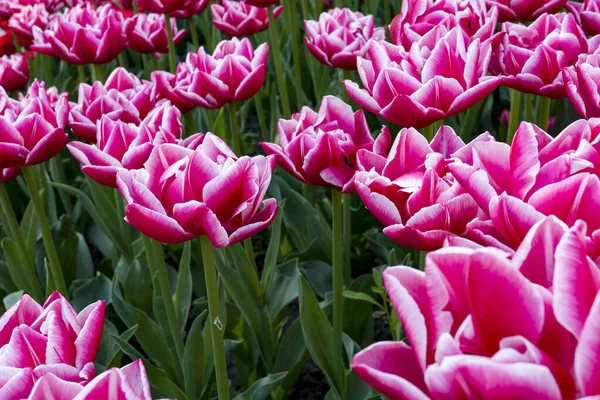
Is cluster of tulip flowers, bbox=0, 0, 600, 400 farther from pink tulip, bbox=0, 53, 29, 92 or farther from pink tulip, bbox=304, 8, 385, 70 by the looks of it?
pink tulip, bbox=0, 53, 29, 92

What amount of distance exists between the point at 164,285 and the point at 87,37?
2.74 feet

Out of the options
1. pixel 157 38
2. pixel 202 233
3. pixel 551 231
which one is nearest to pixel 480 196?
pixel 551 231

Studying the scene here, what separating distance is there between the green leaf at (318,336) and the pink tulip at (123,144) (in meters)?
0.36

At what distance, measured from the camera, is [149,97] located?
1.49 meters

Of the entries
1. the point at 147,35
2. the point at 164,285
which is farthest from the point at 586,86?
the point at 147,35

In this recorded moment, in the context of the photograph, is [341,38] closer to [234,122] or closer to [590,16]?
[234,122]

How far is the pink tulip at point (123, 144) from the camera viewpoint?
1.10 metres

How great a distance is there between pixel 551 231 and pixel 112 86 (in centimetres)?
121

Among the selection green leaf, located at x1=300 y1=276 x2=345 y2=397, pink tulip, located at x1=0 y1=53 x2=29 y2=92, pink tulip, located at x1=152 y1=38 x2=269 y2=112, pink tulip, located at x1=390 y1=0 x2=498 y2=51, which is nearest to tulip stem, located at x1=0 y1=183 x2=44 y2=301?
pink tulip, located at x1=152 y1=38 x2=269 y2=112

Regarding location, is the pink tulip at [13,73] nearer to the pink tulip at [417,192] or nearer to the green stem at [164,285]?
the green stem at [164,285]

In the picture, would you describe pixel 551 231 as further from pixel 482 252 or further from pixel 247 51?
pixel 247 51

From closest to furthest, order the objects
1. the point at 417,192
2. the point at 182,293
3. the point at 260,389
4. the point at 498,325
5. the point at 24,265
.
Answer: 1. the point at 498,325
2. the point at 417,192
3. the point at 260,389
4. the point at 182,293
5. the point at 24,265

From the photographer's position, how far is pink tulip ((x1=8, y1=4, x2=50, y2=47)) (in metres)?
2.62

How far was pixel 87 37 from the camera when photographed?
1894 mm
